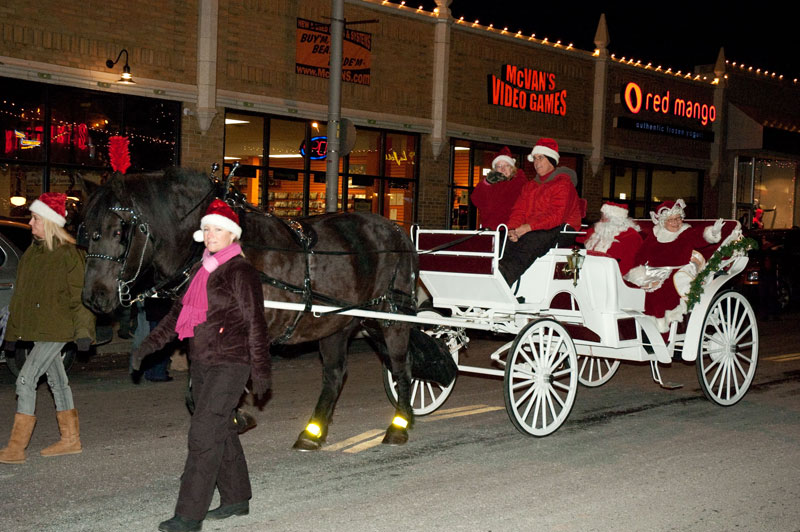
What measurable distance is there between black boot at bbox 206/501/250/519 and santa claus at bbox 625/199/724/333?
506cm

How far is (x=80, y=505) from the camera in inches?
219

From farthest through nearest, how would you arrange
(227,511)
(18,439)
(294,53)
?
1. (294,53)
2. (18,439)
3. (227,511)

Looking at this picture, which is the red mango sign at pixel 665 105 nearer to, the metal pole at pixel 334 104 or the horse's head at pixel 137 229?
the metal pole at pixel 334 104

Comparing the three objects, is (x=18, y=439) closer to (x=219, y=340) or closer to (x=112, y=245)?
(x=112, y=245)

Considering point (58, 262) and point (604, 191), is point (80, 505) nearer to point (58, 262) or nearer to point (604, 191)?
point (58, 262)

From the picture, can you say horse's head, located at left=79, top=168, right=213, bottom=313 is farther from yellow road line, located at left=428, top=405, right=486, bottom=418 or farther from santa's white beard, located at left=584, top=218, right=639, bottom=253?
santa's white beard, located at left=584, top=218, right=639, bottom=253

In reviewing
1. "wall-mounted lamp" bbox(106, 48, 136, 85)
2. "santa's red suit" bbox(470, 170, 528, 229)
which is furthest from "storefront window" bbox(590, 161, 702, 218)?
"santa's red suit" bbox(470, 170, 528, 229)

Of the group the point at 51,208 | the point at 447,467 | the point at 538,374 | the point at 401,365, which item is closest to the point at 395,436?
the point at 401,365

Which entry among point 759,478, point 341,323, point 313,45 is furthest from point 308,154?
point 759,478

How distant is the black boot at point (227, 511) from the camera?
5.34 meters

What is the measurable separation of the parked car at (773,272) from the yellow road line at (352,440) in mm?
13172

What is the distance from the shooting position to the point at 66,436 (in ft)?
21.9

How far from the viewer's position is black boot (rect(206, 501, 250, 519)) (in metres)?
5.34

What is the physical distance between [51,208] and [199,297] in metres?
2.14
